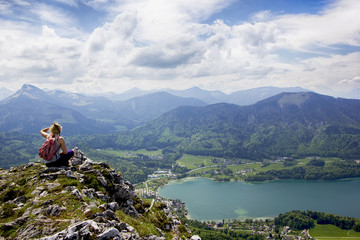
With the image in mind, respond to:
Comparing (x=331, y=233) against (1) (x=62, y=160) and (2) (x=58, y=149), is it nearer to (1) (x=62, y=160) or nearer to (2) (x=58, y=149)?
(1) (x=62, y=160)

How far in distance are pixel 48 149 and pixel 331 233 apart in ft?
413

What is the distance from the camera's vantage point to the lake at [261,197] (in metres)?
119

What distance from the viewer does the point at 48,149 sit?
15898mm

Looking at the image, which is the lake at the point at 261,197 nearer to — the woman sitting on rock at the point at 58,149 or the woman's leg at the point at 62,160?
the woman's leg at the point at 62,160

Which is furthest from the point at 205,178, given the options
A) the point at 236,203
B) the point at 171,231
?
the point at 171,231

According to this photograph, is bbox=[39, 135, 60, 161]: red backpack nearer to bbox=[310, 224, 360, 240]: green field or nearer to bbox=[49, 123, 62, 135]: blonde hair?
bbox=[49, 123, 62, 135]: blonde hair

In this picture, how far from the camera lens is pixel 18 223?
1170 centimetres

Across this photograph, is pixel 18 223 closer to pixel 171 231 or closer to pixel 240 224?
pixel 171 231

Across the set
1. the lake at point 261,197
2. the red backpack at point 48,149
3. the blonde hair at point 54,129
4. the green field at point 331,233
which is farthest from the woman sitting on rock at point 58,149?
the green field at point 331,233

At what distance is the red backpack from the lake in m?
103

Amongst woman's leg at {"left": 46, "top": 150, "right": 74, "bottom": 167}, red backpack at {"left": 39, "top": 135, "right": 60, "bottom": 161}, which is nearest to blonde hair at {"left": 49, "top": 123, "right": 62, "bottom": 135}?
red backpack at {"left": 39, "top": 135, "right": 60, "bottom": 161}

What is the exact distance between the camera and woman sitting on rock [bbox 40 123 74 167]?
15352mm

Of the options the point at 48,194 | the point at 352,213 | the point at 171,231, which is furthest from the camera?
the point at 352,213

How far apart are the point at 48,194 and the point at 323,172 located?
235696 mm
